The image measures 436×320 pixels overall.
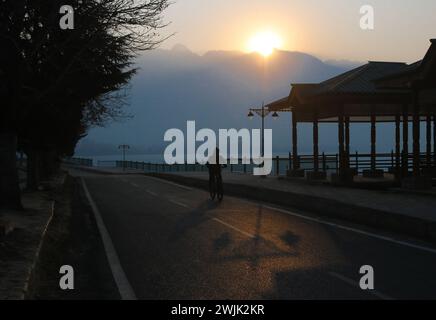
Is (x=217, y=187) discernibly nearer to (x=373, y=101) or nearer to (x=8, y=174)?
(x=8, y=174)

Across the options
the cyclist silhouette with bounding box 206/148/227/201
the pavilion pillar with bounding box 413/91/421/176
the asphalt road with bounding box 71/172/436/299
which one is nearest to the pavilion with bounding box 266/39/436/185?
the pavilion pillar with bounding box 413/91/421/176

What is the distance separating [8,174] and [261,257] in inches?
351

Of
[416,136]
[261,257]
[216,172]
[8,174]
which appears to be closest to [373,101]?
[416,136]

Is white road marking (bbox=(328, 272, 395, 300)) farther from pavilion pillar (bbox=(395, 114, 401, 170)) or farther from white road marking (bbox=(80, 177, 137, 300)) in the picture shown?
pavilion pillar (bbox=(395, 114, 401, 170))

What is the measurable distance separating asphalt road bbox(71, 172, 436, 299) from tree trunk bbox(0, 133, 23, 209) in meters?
2.55

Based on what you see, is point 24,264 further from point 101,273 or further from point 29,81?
point 29,81

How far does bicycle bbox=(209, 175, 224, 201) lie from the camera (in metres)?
21.3

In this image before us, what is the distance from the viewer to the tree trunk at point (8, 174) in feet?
50.2

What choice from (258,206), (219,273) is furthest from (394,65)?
(219,273)

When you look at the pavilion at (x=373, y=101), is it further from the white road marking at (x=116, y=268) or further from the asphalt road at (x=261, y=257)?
the white road marking at (x=116, y=268)

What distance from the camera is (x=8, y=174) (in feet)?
51.3

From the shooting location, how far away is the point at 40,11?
48.6 ft
